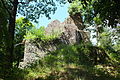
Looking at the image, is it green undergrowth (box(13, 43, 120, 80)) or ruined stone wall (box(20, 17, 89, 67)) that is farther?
ruined stone wall (box(20, 17, 89, 67))

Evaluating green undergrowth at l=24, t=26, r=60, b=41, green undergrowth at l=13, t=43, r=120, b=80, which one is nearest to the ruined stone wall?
green undergrowth at l=24, t=26, r=60, b=41

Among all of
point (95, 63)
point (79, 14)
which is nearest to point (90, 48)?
point (95, 63)

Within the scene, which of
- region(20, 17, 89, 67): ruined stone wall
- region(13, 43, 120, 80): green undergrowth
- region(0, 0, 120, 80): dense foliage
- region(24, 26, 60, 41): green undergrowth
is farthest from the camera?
region(24, 26, 60, 41): green undergrowth

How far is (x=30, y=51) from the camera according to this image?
13.0 meters

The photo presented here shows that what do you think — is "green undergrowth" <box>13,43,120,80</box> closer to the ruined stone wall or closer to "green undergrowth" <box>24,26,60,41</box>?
the ruined stone wall

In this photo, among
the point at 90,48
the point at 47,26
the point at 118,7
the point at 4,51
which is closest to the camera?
the point at 4,51

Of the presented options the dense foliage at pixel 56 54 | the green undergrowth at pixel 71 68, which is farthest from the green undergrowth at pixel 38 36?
the green undergrowth at pixel 71 68

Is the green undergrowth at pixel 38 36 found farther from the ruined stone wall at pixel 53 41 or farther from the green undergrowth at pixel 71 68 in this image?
the green undergrowth at pixel 71 68

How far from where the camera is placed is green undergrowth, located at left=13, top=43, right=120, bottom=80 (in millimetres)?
7914

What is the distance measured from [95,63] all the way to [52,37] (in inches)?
161

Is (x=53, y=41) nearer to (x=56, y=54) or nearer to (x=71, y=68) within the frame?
(x=56, y=54)

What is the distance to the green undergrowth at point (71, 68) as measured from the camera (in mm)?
7914

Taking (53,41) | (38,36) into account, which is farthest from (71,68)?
(38,36)

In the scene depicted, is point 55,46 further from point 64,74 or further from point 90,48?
point 64,74
